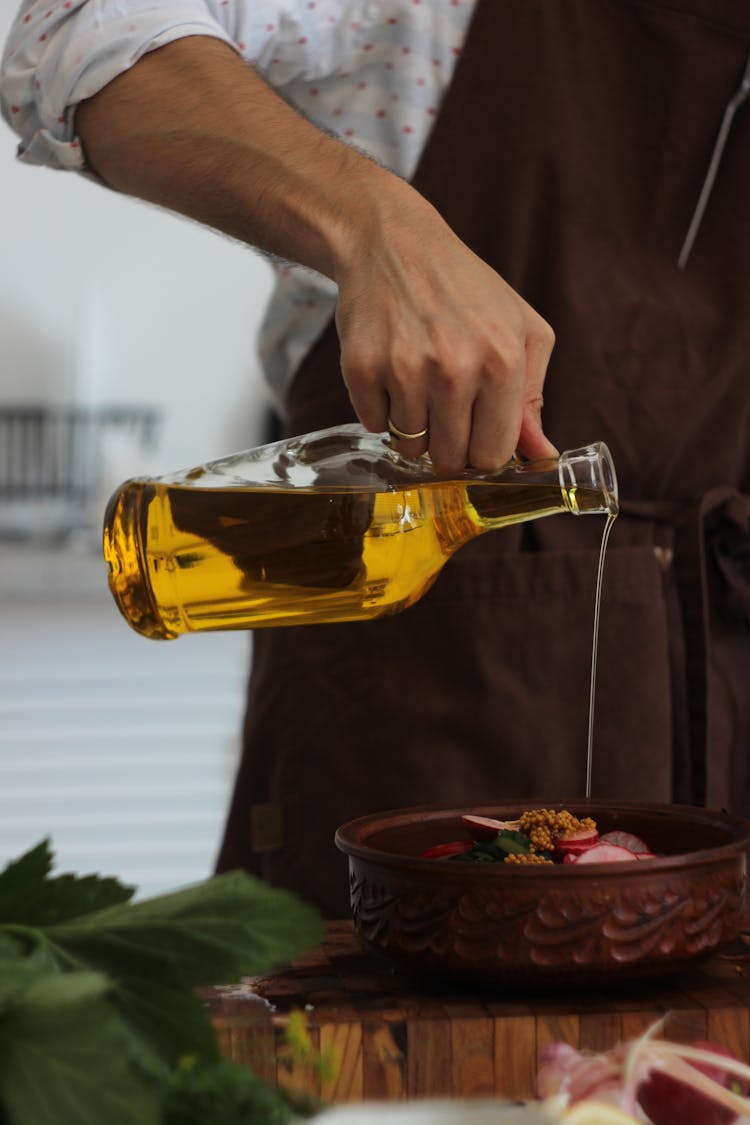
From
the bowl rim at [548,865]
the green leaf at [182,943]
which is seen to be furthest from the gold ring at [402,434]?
the green leaf at [182,943]

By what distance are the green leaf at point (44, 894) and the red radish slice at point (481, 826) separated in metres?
0.22

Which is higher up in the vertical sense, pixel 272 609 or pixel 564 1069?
pixel 272 609

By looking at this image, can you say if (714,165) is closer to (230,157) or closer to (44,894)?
(230,157)

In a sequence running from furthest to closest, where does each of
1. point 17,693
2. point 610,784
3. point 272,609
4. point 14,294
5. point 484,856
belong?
point 14,294 → point 17,693 → point 610,784 → point 272,609 → point 484,856

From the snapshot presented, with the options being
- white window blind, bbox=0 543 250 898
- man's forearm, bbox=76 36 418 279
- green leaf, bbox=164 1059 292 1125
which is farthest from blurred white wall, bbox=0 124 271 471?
green leaf, bbox=164 1059 292 1125

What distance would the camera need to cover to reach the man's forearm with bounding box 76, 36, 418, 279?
2.42 feet

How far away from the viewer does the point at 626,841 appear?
649mm

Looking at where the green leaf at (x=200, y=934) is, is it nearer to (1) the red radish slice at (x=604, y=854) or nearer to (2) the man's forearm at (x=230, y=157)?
(1) the red radish slice at (x=604, y=854)

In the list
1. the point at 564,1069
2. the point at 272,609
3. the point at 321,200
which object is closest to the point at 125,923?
the point at 564,1069

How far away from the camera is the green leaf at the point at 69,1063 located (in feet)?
1.14

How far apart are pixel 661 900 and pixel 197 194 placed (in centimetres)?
49

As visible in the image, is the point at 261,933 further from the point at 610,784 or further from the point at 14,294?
the point at 14,294

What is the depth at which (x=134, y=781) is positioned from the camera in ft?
7.97

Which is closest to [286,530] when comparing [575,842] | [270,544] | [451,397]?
[270,544]
